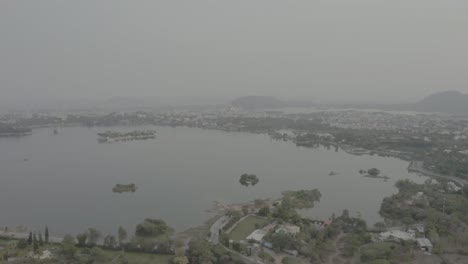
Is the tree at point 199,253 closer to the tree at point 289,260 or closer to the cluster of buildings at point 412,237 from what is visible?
the tree at point 289,260

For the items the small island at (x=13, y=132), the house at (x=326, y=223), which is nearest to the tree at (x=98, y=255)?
the house at (x=326, y=223)

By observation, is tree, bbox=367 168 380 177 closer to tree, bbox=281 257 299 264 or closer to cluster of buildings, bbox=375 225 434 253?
cluster of buildings, bbox=375 225 434 253

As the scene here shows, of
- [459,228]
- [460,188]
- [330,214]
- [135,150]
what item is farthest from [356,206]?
[135,150]

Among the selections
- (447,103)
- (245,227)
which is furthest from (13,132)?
(447,103)

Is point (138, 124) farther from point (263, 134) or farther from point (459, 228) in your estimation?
point (459, 228)

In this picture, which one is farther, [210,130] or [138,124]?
[138,124]

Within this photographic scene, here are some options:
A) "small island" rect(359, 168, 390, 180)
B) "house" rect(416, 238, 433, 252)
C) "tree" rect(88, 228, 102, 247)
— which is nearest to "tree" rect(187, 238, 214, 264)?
"tree" rect(88, 228, 102, 247)
